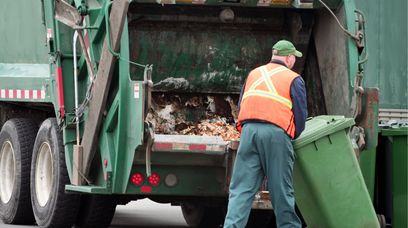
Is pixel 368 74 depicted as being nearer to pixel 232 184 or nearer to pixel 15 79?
pixel 15 79

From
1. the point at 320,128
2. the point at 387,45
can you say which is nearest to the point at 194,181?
the point at 320,128

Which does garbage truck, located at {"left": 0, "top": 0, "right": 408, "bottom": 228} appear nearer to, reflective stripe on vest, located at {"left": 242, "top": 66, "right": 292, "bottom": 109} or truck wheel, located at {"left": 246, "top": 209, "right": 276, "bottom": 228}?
truck wheel, located at {"left": 246, "top": 209, "right": 276, "bottom": 228}

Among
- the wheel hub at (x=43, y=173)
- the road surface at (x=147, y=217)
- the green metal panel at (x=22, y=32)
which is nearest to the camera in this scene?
the wheel hub at (x=43, y=173)

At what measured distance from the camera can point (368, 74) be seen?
13711 mm

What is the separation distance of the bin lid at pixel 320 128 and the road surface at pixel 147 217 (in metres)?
3.46

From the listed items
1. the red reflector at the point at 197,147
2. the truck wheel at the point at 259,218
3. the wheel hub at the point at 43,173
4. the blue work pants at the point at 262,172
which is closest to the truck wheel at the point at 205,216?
the truck wheel at the point at 259,218

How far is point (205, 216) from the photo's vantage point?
36.2 ft

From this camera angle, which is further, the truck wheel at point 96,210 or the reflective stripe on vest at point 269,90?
the truck wheel at point 96,210

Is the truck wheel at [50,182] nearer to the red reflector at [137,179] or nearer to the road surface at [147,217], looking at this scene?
the road surface at [147,217]

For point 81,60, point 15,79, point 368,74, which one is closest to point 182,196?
point 81,60

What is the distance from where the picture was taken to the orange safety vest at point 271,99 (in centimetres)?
755

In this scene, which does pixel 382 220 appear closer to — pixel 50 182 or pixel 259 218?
pixel 259 218

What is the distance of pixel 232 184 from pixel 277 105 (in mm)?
588

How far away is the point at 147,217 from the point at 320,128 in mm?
4674
